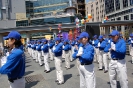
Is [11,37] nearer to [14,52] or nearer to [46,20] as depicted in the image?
[14,52]

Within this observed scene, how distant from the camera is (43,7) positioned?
7750 centimetres

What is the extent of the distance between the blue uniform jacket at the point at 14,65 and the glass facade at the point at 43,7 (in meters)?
70.5

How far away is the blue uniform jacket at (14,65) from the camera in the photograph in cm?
313

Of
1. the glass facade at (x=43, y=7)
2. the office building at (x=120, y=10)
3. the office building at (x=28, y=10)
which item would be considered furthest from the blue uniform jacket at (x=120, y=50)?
the glass facade at (x=43, y=7)

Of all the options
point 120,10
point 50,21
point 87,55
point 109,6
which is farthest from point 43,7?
point 87,55

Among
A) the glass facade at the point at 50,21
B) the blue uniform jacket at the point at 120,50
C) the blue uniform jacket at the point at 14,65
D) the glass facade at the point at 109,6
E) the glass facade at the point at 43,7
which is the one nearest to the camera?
the blue uniform jacket at the point at 14,65

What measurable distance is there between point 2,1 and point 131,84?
238 ft

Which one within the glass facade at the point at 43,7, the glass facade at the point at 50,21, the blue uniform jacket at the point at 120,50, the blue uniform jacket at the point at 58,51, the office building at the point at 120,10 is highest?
the glass facade at the point at 43,7

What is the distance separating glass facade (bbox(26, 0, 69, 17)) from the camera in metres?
73.5

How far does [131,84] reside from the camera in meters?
6.34

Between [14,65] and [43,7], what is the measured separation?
7750cm

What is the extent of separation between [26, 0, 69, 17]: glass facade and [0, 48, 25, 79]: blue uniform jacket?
70.5m

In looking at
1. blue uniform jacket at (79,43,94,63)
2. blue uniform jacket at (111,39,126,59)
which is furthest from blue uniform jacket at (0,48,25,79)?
blue uniform jacket at (111,39,126,59)

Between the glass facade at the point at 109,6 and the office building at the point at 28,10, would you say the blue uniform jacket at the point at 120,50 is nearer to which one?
the office building at the point at 28,10
